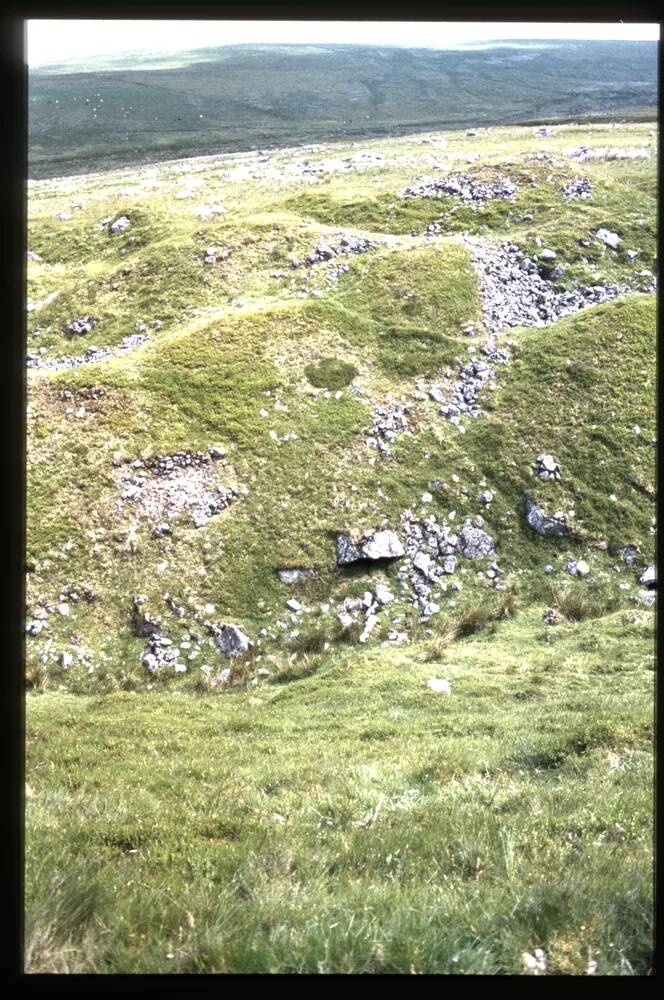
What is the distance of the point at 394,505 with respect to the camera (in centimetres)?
1967

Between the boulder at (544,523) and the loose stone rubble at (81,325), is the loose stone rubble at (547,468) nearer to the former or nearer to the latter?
the boulder at (544,523)

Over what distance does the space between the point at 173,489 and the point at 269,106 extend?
594 ft

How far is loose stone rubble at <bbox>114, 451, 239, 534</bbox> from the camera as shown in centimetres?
1895

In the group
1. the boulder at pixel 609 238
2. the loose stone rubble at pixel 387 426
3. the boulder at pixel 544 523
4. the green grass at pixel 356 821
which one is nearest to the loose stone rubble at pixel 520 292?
the boulder at pixel 609 238

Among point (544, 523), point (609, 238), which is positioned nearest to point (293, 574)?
point (544, 523)

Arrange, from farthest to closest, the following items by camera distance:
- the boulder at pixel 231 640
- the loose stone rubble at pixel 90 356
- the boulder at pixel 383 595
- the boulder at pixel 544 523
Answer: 1. the loose stone rubble at pixel 90 356
2. the boulder at pixel 544 523
3. the boulder at pixel 383 595
4. the boulder at pixel 231 640

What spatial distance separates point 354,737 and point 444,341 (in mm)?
16279

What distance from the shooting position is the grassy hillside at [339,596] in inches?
209

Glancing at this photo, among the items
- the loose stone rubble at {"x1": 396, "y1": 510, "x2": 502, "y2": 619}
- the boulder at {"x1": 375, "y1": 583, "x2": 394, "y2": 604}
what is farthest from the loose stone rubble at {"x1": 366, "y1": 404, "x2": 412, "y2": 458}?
the boulder at {"x1": 375, "y1": 583, "x2": 394, "y2": 604}

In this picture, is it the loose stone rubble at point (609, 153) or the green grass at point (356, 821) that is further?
the loose stone rubble at point (609, 153)

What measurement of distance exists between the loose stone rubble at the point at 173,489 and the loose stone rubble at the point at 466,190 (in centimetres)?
2211

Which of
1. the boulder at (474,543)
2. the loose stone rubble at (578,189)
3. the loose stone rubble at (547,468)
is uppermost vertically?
the loose stone rubble at (578,189)

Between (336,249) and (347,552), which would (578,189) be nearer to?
(336,249)

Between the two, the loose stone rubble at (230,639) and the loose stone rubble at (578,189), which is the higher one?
the loose stone rubble at (578,189)
